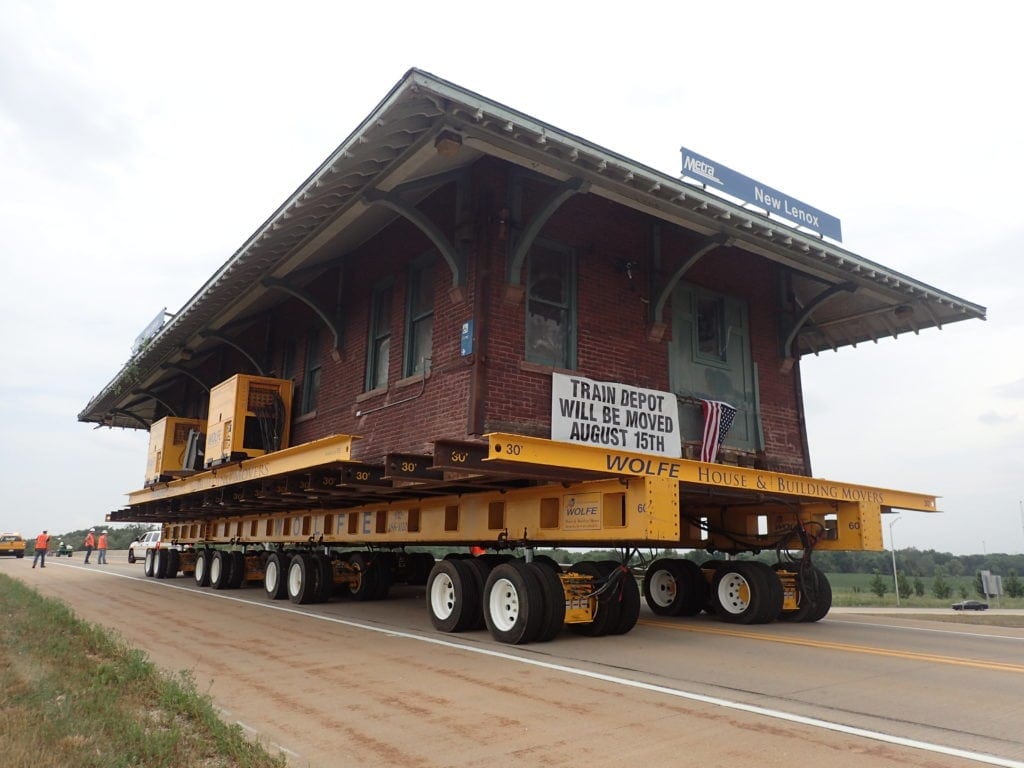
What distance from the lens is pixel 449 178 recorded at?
403 inches

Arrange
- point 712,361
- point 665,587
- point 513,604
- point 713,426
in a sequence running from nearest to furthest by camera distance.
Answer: point 513,604 < point 713,426 < point 665,587 < point 712,361

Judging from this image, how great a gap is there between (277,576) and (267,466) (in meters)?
3.87

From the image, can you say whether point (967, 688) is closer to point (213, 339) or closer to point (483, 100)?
point (483, 100)

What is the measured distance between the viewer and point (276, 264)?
41.0 ft

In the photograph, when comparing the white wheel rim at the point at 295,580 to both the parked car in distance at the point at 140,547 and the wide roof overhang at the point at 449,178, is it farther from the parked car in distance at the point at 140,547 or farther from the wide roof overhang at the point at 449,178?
the parked car in distance at the point at 140,547

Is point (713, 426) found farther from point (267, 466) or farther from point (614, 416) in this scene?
point (267, 466)

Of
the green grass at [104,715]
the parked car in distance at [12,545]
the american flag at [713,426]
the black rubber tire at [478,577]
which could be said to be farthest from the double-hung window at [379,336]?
the parked car in distance at [12,545]

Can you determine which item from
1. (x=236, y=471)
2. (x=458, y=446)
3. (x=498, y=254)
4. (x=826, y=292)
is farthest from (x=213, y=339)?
(x=826, y=292)

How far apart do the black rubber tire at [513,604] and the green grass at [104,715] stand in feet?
11.0

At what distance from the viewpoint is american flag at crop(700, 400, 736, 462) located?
1146 centimetres

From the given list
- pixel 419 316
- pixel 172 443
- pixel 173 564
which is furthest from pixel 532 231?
pixel 173 564

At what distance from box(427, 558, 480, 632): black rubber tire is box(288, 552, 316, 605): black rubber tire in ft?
15.3

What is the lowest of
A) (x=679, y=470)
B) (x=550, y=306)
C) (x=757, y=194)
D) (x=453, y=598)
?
(x=453, y=598)

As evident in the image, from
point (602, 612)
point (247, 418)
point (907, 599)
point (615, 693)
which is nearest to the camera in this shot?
point (615, 693)
